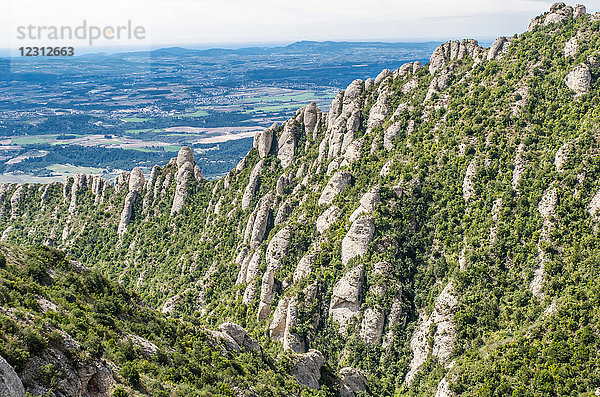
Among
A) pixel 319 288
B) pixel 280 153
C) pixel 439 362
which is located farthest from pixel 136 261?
pixel 439 362

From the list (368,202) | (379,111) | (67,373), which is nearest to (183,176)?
(379,111)

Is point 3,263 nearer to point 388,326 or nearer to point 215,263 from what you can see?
point 388,326

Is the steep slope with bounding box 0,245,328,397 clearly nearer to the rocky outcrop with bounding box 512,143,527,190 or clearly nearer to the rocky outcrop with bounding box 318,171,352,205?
the rocky outcrop with bounding box 318,171,352,205

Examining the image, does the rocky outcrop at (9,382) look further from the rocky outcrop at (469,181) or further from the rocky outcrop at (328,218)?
the rocky outcrop at (469,181)

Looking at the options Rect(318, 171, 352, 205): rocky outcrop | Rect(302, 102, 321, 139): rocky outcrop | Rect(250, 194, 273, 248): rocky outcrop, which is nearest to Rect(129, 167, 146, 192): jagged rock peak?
Rect(250, 194, 273, 248): rocky outcrop

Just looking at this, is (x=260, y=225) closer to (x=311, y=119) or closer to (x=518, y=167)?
(x=311, y=119)
